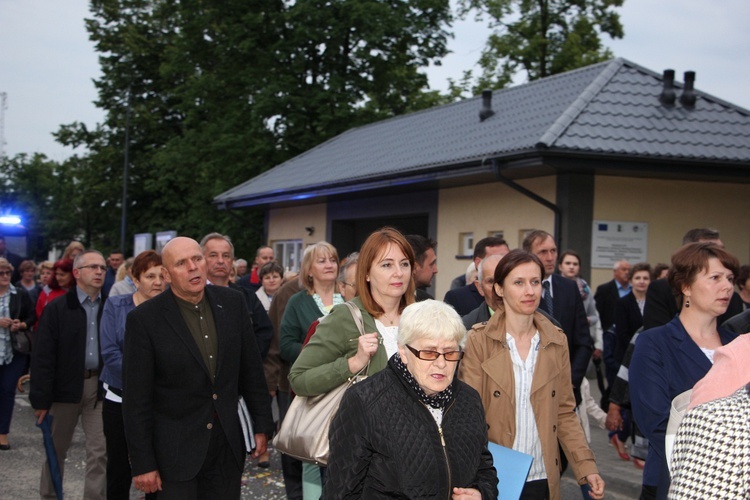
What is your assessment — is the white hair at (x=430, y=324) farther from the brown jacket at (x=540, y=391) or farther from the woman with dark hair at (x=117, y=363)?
the woman with dark hair at (x=117, y=363)

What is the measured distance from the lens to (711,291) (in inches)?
169

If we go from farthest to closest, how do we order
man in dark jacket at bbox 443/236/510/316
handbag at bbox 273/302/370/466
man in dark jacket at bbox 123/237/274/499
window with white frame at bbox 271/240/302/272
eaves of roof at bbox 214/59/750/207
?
1. window with white frame at bbox 271/240/302/272
2. eaves of roof at bbox 214/59/750/207
3. man in dark jacket at bbox 443/236/510/316
4. man in dark jacket at bbox 123/237/274/499
5. handbag at bbox 273/302/370/466

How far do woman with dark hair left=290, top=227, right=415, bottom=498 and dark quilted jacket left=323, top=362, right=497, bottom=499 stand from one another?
2.58 ft

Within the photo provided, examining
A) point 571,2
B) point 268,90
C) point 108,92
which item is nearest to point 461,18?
point 571,2

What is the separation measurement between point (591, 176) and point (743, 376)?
12596 millimetres

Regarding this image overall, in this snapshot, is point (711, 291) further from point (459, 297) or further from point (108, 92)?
point (108, 92)

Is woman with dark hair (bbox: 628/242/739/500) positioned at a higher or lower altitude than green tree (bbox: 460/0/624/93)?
lower

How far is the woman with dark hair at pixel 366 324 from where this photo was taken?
4199 millimetres

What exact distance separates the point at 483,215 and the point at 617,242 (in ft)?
9.57

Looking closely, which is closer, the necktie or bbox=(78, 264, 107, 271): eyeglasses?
the necktie

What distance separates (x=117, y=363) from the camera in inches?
240

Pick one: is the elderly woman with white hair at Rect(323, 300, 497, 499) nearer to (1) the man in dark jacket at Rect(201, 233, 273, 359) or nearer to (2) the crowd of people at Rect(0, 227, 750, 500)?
(2) the crowd of people at Rect(0, 227, 750, 500)

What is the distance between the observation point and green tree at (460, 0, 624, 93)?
34969 millimetres

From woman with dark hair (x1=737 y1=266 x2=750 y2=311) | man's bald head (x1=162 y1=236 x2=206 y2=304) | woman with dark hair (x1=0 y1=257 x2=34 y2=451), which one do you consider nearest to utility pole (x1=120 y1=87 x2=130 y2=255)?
woman with dark hair (x1=0 y1=257 x2=34 y2=451)
